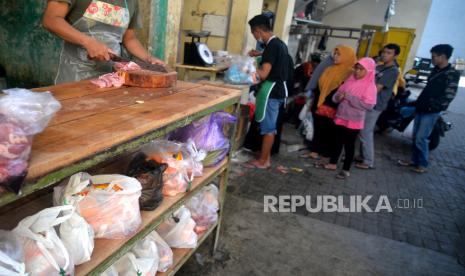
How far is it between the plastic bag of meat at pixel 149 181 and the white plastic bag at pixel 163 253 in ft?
1.12

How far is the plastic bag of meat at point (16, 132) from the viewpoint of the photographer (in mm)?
726

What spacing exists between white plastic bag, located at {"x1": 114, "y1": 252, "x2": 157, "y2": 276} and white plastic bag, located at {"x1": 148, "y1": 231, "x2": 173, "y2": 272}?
163 mm

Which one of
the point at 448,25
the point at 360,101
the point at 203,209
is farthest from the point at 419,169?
the point at 448,25

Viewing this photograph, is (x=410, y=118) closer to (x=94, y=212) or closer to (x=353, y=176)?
(x=353, y=176)

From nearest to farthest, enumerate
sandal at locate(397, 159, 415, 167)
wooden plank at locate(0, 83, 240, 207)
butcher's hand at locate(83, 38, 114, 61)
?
wooden plank at locate(0, 83, 240, 207) < butcher's hand at locate(83, 38, 114, 61) < sandal at locate(397, 159, 415, 167)

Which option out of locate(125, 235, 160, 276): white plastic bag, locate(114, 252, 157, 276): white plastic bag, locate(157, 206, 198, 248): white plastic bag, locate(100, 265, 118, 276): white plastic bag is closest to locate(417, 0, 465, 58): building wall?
locate(157, 206, 198, 248): white plastic bag

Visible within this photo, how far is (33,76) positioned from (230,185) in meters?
2.44

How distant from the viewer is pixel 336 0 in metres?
14.4

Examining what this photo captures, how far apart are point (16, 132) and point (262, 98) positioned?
3583mm

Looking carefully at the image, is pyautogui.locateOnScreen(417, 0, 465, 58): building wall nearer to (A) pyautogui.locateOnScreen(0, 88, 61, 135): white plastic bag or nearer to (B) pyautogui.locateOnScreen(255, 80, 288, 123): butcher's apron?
(B) pyautogui.locateOnScreen(255, 80, 288, 123): butcher's apron

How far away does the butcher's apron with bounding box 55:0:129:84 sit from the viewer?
193 centimetres

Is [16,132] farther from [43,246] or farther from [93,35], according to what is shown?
[93,35]

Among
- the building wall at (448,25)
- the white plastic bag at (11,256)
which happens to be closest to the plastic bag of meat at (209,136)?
the white plastic bag at (11,256)

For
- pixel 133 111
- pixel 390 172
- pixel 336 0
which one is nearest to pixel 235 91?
pixel 133 111
